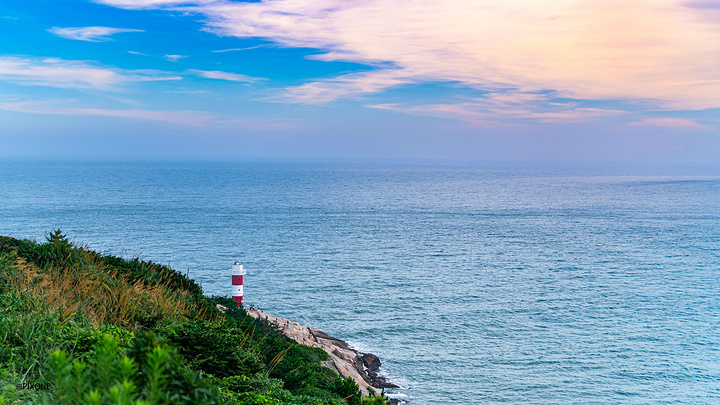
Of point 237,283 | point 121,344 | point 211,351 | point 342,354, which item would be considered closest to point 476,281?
point 342,354

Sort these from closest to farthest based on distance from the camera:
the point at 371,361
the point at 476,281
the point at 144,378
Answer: the point at 144,378, the point at 371,361, the point at 476,281

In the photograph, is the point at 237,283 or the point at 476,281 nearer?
the point at 237,283

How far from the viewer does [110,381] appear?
3.03 meters

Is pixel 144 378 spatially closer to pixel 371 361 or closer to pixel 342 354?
pixel 342 354

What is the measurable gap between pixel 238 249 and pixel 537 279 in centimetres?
3639

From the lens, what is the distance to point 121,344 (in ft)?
18.7

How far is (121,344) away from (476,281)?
160ft

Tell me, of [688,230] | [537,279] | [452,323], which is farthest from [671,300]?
[688,230]

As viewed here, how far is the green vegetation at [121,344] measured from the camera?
2834 mm

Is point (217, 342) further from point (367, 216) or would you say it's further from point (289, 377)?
point (367, 216)

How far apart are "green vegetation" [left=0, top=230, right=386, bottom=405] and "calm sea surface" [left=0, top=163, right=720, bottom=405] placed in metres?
20.3

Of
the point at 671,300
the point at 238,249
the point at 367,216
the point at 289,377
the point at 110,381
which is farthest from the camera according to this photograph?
the point at 367,216

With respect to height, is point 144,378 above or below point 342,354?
above

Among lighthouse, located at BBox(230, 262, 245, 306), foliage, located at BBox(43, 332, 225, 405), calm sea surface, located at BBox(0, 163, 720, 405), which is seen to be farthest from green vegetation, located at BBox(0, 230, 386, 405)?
calm sea surface, located at BBox(0, 163, 720, 405)
